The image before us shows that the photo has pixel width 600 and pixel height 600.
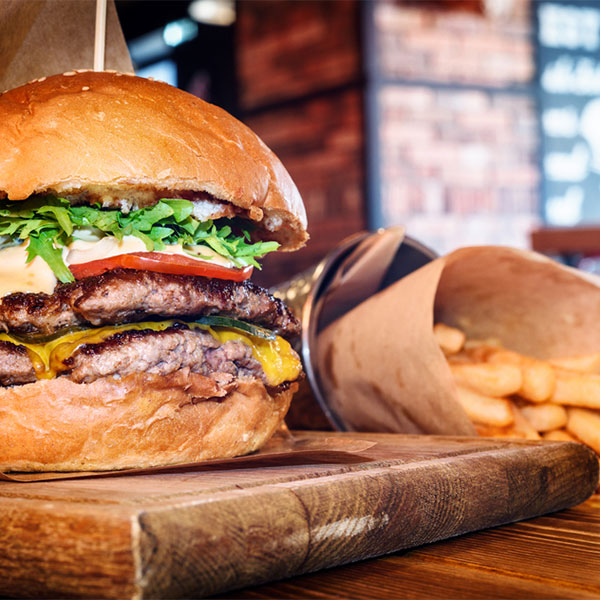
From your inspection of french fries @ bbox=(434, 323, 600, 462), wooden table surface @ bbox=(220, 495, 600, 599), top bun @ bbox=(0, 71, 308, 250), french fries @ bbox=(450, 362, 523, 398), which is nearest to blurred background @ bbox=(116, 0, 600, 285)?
french fries @ bbox=(434, 323, 600, 462)

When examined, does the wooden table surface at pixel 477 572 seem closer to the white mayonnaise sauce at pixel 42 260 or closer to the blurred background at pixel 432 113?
the white mayonnaise sauce at pixel 42 260

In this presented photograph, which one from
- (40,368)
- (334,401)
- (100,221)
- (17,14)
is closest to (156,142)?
(100,221)

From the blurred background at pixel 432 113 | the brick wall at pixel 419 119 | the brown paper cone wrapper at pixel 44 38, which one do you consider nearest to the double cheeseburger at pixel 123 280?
the brown paper cone wrapper at pixel 44 38

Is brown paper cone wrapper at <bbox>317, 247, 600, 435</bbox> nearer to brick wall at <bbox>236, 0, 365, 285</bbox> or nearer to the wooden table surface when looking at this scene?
A: the wooden table surface

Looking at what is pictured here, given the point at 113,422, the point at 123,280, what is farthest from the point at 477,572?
the point at 123,280

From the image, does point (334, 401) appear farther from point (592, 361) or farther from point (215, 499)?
point (215, 499)
